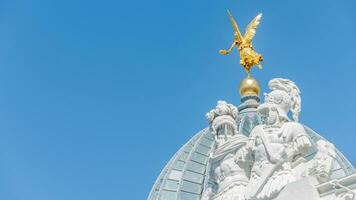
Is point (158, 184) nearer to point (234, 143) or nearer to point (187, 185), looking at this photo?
point (187, 185)

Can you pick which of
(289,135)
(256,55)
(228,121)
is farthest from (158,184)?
(289,135)

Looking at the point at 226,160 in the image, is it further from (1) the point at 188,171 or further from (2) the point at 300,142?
(1) the point at 188,171

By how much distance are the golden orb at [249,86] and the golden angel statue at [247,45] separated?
412 cm

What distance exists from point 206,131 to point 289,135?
21.0 meters

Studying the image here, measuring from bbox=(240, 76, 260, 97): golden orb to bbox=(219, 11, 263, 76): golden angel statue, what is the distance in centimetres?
412

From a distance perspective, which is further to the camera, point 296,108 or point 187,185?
point 187,185

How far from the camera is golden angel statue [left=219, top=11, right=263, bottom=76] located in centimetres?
2395

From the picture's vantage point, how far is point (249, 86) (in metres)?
30.1

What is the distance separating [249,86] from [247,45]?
591cm

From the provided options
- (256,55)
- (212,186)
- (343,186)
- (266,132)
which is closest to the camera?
(343,186)

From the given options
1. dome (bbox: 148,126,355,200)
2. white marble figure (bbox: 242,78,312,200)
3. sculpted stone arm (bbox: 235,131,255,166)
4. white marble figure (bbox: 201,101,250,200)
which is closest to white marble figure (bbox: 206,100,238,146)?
white marble figure (bbox: 201,101,250,200)

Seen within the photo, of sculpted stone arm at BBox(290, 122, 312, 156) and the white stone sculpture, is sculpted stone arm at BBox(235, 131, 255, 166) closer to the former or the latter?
the white stone sculpture

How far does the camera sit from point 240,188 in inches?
615

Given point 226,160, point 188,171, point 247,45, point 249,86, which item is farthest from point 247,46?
point 188,171
